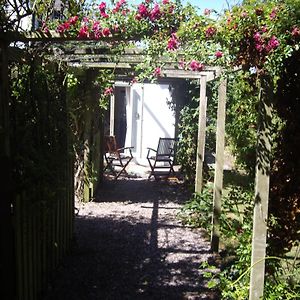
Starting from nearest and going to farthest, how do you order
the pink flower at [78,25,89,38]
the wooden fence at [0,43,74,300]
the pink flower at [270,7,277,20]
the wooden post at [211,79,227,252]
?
the pink flower at [270,7,277,20] → the wooden fence at [0,43,74,300] → the pink flower at [78,25,89,38] → the wooden post at [211,79,227,252]

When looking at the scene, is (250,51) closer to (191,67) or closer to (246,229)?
(191,67)

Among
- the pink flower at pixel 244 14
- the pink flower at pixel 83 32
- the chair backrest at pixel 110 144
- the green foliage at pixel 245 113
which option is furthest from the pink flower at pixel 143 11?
the chair backrest at pixel 110 144

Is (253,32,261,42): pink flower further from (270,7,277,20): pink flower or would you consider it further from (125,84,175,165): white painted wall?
(125,84,175,165): white painted wall

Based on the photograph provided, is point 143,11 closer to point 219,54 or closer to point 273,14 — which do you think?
point 219,54

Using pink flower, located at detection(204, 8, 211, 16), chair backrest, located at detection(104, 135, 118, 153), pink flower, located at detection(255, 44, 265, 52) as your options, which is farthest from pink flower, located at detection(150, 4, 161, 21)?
chair backrest, located at detection(104, 135, 118, 153)

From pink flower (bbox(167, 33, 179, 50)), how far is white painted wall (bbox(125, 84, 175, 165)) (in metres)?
8.18

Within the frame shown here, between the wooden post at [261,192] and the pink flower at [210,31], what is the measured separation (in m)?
0.49

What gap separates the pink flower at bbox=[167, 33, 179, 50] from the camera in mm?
3268

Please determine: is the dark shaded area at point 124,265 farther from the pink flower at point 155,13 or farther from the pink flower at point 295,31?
the pink flower at point 155,13

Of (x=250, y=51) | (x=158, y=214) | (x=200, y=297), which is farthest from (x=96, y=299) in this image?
(x=158, y=214)

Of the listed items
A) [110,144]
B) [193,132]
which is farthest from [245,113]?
[110,144]

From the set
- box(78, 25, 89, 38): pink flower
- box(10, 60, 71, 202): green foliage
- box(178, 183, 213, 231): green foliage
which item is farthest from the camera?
box(178, 183, 213, 231): green foliage

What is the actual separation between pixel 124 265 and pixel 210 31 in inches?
105

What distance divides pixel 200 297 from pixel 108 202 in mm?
3795
